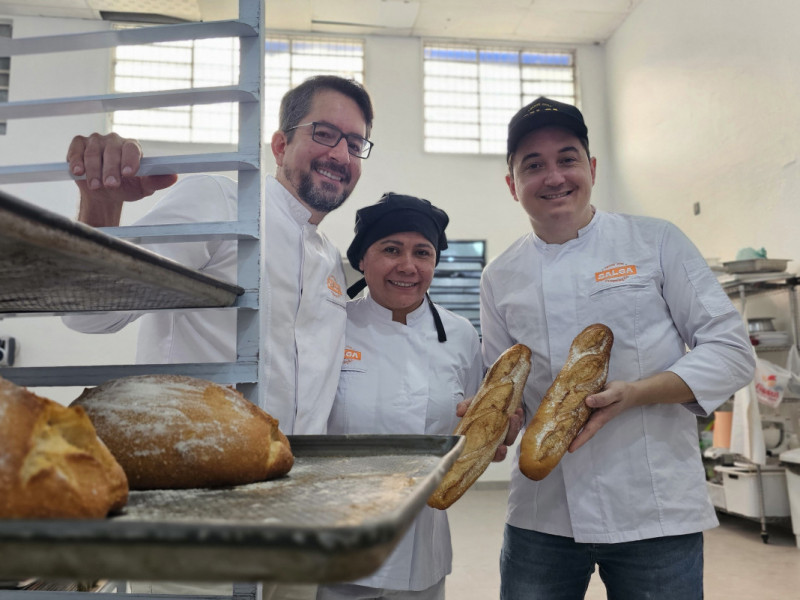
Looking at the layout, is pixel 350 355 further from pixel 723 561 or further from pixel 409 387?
pixel 723 561

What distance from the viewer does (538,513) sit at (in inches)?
59.3

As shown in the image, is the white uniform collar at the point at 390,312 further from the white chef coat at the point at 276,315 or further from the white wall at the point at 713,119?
the white wall at the point at 713,119

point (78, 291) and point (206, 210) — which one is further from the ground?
point (206, 210)

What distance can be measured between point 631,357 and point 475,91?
5795 millimetres

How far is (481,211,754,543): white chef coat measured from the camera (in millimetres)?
1415

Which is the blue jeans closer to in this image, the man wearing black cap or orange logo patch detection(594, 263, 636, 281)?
the man wearing black cap

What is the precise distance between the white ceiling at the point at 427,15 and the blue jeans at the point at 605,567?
5.70 m

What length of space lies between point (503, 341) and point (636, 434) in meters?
0.44

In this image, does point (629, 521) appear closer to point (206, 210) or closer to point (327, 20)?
point (206, 210)

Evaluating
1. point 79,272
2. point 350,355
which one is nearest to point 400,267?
point 350,355

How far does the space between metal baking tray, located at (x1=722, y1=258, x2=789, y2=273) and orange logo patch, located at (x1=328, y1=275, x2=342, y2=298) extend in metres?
3.33

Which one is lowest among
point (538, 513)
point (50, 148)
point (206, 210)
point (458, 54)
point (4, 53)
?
point (538, 513)

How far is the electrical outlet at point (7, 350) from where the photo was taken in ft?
18.5

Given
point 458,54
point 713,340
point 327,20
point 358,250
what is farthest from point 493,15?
point 713,340
